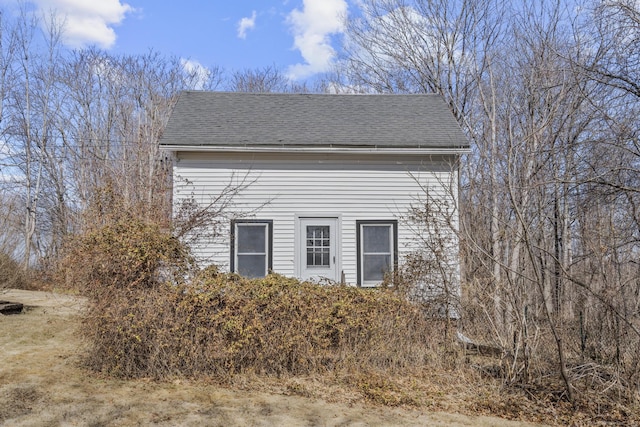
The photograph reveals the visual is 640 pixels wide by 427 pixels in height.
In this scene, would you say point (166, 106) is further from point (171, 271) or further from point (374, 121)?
point (171, 271)

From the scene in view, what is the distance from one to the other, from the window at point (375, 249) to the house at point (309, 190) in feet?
0.07

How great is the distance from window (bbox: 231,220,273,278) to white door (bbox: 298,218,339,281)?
27.4 inches

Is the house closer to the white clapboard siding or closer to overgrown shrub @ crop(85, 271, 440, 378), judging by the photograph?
the white clapboard siding

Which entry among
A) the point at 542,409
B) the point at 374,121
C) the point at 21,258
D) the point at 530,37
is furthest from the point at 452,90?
Result: the point at 21,258

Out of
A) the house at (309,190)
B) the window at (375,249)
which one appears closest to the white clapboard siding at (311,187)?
the house at (309,190)

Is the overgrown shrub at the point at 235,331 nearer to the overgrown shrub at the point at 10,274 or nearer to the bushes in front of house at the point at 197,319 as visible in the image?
the bushes in front of house at the point at 197,319

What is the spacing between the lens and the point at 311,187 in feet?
34.0

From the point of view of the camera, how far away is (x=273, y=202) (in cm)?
1030

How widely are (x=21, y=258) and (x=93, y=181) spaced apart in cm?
514

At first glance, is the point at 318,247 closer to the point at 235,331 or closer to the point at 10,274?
the point at 235,331

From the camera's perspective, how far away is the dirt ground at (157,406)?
14.6 ft

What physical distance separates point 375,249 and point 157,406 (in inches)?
251

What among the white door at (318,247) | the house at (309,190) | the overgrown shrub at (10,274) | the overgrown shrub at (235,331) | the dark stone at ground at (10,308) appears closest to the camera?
the overgrown shrub at (235,331)

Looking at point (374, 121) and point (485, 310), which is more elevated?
point (374, 121)
